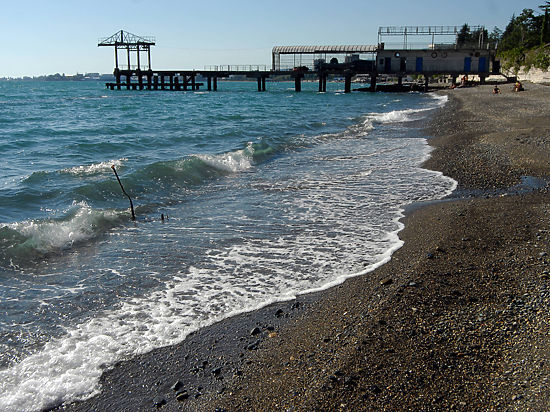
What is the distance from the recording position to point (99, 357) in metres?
4.02

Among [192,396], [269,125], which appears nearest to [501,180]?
[192,396]

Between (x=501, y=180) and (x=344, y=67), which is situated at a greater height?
(x=344, y=67)

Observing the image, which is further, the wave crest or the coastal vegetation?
the coastal vegetation

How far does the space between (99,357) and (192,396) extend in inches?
40.4

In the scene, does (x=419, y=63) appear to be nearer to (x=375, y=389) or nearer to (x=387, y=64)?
(x=387, y=64)

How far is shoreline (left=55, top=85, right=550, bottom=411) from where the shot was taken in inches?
128

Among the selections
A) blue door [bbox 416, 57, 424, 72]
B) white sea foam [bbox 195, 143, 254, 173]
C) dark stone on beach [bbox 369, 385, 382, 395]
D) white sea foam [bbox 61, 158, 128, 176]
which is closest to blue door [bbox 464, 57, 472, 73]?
blue door [bbox 416, 57, 424, 72]

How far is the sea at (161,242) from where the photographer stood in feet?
14.1

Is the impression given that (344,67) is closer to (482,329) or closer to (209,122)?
(209,122)

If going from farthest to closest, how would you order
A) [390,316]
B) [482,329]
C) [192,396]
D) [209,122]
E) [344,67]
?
[344,67], [209,122], [390,316], [482,329], [192,396]

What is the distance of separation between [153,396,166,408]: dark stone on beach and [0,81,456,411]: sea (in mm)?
510

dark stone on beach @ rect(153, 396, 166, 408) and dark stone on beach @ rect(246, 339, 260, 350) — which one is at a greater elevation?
dark stone on beach @ rect(246, 339, 260, 350)

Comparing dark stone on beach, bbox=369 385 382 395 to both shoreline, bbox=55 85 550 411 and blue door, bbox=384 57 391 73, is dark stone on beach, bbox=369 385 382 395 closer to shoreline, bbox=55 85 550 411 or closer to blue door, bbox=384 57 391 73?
shoreline, bbox=55 85 550 411

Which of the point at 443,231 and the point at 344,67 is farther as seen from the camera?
the point at 344,67
